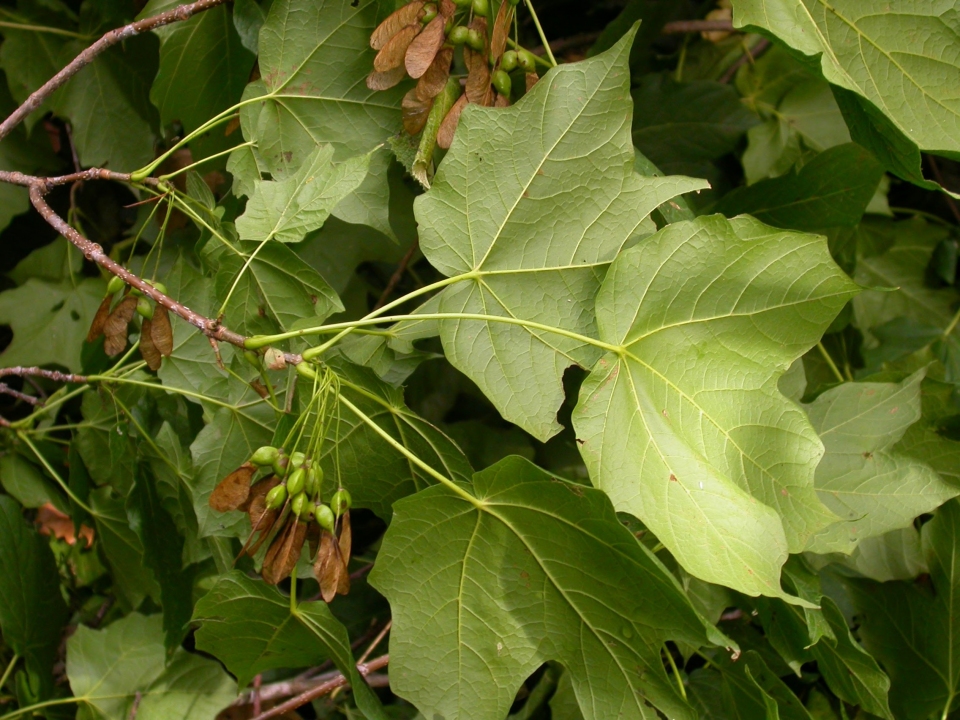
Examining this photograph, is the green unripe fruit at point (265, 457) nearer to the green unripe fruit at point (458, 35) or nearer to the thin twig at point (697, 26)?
the green unripe fruit at point (458, 35)

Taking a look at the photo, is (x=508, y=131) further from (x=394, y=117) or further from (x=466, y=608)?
(x=466, y=608)

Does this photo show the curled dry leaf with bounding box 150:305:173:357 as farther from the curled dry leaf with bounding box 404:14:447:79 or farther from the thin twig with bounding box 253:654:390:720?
the thin twig with bounding box 253:654:390:720

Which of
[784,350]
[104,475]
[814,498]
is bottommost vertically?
[104,475]

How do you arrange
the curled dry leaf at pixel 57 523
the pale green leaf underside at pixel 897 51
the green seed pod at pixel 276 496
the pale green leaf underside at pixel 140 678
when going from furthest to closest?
the curled dry leaf at pixel 57 523
the pale green leaf underside at pixel 140 678
the pale green leaf underside at pixel 897 51
the green seed pod at pixel 276 496

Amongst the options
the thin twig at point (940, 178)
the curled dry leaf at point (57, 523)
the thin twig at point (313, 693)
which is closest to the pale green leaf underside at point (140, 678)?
the thin twig at point (313, 693)

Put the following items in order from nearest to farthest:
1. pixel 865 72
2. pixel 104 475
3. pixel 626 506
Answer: pixel 626 506 → pixel 865 72 → pixel 104 475

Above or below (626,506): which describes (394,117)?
above

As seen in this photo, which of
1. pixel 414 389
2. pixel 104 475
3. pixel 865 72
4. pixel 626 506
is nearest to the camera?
pixel 626 506

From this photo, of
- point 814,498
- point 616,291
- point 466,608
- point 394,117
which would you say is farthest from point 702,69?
point 466,608

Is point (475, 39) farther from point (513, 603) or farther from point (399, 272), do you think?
point (513, 603)
